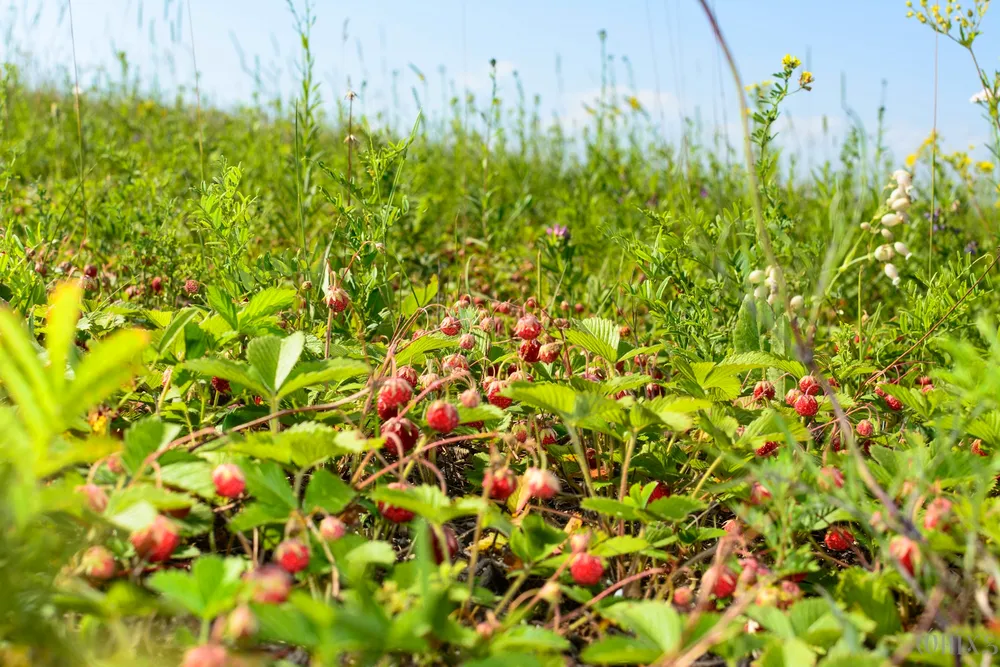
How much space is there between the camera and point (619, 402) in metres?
1.36

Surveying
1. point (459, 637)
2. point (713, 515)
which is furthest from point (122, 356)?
point (713, 515)

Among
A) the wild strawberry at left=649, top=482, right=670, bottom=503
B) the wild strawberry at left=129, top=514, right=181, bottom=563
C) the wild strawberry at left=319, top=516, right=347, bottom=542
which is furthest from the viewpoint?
the wild strawberry at left=649, top=482, right=670, bottom=503

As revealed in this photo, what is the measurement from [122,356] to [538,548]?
0.70 meters

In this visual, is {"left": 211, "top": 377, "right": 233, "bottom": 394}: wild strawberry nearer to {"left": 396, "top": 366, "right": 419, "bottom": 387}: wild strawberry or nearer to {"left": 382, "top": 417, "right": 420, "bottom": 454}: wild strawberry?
{"left": 396, "top": 366, "right": 419, "bottom": 387}: wild strawberry

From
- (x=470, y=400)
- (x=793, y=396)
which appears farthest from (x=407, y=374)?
(x=793, y=396)

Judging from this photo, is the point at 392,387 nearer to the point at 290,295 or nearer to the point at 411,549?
the point at 411,549

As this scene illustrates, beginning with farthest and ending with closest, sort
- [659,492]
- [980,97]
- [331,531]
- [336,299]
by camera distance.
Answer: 1. [980,97]
2. [336,299]
3. [659,492]
4. [331,531]

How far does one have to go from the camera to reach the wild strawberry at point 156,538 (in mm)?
994

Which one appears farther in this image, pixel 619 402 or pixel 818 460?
pixel 818 460

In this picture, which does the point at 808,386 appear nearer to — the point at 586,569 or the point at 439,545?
the point at 586,569

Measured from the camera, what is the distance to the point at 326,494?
1.16 m

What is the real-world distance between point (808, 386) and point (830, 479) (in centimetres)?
52

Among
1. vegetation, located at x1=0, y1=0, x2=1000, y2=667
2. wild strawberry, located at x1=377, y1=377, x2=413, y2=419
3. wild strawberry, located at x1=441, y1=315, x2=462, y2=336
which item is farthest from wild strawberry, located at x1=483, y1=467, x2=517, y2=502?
wild strawberry, located at x1=441, y1=315, x2=462, y2=336

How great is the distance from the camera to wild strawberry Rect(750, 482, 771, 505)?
1291 mm
